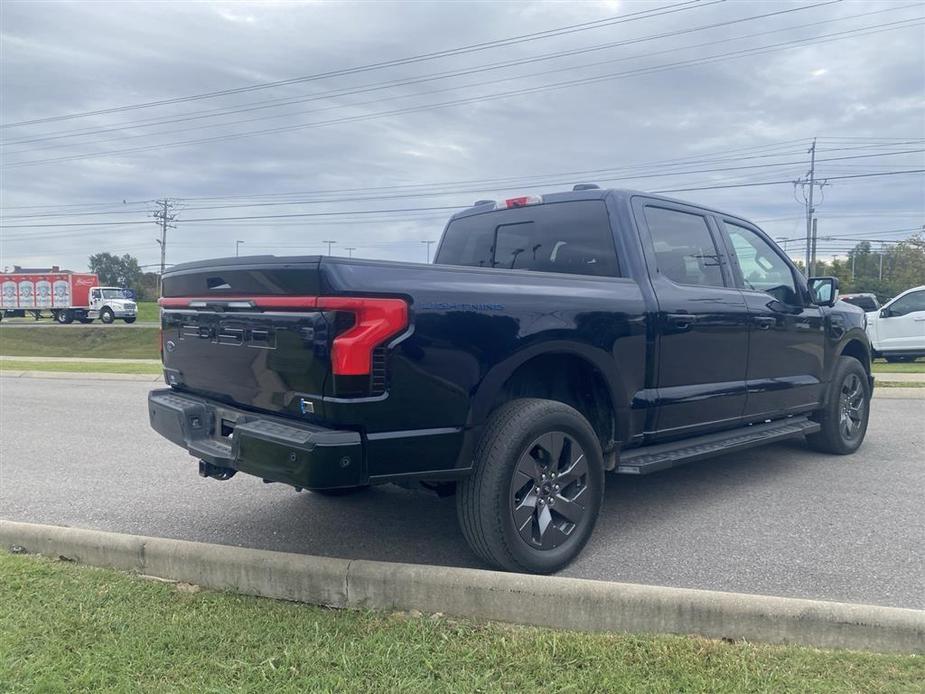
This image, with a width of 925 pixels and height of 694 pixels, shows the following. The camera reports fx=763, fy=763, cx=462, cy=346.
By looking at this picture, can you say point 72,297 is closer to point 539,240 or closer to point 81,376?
point 81,376

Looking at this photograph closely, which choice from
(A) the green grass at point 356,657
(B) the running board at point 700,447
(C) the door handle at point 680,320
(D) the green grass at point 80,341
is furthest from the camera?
(D) the green grass at point 80,341

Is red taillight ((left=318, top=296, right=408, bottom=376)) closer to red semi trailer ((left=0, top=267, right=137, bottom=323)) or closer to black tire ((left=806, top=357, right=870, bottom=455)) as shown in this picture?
black tire ((left=806, top=357, right=870, bottom=455))

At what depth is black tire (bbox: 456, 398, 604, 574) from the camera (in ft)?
11.5

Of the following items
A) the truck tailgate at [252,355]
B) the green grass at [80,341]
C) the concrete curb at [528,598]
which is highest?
the truck tailgate at [252,355]

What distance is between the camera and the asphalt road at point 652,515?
3.88 m

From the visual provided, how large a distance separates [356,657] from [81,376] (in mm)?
13508

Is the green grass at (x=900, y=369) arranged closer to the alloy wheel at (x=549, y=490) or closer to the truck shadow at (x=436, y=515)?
the truck shadow at (x=436, y=515)

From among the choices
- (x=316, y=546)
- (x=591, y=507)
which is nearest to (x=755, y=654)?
(x=591, y=507)

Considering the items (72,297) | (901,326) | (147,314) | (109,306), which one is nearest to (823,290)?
(901,326)

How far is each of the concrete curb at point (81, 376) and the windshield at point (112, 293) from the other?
32119 mm

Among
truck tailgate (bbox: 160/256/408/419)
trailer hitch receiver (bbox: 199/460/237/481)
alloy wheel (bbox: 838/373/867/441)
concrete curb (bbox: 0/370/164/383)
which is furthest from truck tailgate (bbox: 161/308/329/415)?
concrete curb (bbox: 0/370/164/383)

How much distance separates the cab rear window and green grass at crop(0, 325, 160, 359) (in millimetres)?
25484

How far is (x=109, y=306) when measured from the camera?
4475 centimetres

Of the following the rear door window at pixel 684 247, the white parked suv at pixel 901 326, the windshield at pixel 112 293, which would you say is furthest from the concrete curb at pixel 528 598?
the windshield at pixel 112 293
